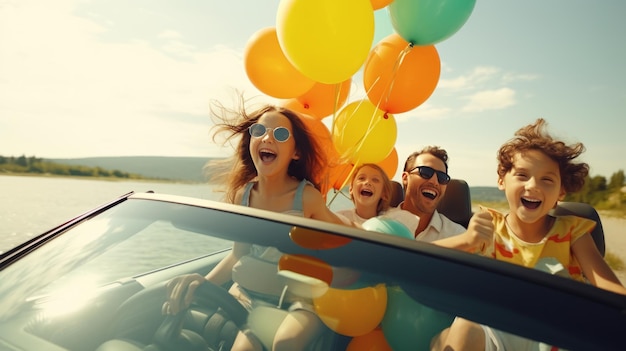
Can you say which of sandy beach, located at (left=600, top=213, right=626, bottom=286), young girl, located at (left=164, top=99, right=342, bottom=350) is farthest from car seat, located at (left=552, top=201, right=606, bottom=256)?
sandy beach, located at (left=600, top=213, right=626, bottom=286)

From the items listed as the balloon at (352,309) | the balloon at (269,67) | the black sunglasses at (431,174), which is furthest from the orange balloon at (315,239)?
the balloon at (269,67)

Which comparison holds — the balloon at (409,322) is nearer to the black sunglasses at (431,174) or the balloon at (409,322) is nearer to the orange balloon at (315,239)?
the orange balloon at (315,239)

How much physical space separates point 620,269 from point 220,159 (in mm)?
9247

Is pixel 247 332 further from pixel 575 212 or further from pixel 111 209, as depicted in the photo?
pixel 575 212

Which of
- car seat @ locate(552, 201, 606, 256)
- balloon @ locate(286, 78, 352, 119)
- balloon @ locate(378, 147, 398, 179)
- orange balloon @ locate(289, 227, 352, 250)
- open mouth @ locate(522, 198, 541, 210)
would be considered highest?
balloon @ locate(286, 78, 352, 119)

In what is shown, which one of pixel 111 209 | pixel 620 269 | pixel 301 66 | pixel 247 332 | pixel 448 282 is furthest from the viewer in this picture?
pixel 620 269

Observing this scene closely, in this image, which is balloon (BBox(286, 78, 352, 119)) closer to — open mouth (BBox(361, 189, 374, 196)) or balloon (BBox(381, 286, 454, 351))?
open mouth (BBox(361, 189, 374, 196))

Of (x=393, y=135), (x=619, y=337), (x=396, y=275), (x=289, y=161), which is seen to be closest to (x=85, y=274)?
(x=396, y=275)

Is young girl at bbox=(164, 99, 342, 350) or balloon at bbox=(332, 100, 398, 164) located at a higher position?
balloon at bbox=(332, 100, 398, 164)

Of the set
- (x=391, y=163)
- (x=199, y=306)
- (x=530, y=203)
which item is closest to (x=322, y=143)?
A: (x=391, y=163)

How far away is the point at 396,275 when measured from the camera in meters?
0.86

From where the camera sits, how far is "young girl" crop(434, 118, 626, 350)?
1681mm

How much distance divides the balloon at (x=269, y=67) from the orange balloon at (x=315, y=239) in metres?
2.22

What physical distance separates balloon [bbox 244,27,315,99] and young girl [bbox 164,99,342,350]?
53 cm
